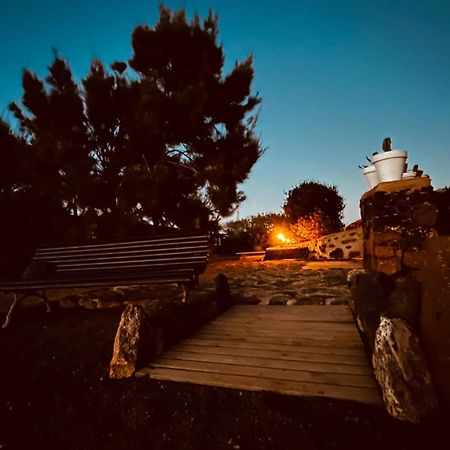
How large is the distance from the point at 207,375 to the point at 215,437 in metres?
0.50

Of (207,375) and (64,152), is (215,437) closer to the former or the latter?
(207,375)

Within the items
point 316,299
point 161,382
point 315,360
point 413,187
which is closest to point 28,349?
point 161,382

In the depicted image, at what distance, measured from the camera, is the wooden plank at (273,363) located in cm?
184

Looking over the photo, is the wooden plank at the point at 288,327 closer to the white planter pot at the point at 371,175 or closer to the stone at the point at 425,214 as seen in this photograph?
the stone at the point at 425,214

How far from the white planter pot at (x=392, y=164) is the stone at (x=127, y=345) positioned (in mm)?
2428

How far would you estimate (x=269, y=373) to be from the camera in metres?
1.89

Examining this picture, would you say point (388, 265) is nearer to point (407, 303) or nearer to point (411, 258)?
point (411, 258)

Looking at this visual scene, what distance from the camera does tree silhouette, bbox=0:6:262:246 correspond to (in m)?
7.69

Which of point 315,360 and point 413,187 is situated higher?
point 413,187

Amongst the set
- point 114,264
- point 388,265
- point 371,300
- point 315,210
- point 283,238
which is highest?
point 315,210

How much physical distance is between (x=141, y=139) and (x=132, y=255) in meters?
5.08

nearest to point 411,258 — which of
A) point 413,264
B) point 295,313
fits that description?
point 413,264

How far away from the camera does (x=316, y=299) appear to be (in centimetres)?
363

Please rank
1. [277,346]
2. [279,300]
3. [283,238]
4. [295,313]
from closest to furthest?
[277,346], [295,313], [279,300], [283,238]
